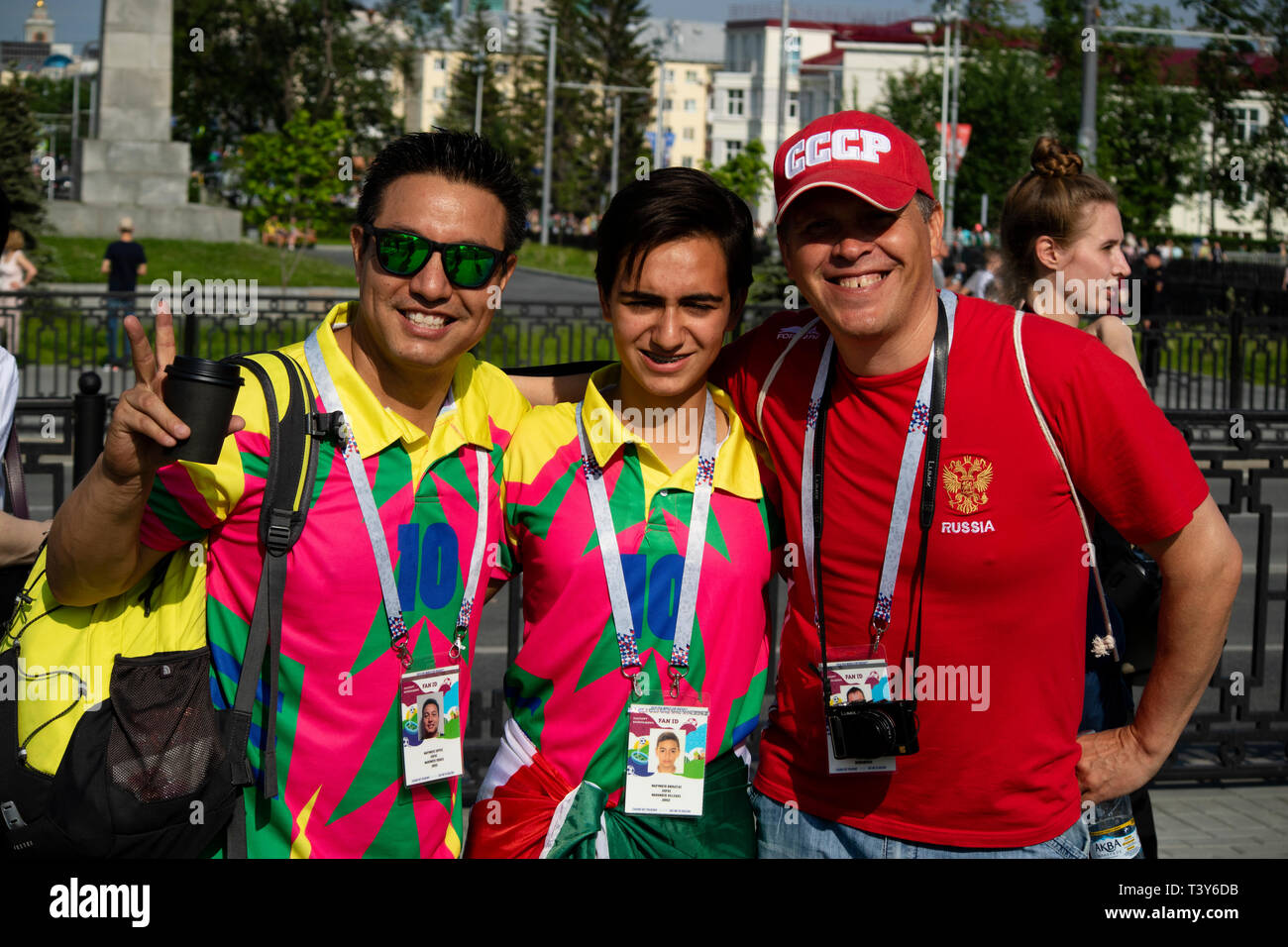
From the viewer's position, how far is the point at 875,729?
2795 mm

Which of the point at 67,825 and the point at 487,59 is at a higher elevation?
the point at 487,59

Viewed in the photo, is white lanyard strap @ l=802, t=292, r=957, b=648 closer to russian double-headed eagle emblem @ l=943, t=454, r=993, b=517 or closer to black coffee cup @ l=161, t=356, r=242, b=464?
russian double-headed eagle emblem @ l=943, t=454, r=993, b=517

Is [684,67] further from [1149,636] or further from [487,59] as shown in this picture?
[1149,636]

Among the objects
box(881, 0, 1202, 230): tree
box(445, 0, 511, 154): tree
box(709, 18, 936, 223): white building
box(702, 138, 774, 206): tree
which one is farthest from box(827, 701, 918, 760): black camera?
box(709, 18, 936, 223): white building

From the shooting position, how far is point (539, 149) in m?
86.9

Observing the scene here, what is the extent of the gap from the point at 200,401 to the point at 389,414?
0.52 m

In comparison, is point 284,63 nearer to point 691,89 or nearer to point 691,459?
point 691,89

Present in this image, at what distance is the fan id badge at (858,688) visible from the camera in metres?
2.85

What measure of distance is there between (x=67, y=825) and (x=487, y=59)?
80.9 m

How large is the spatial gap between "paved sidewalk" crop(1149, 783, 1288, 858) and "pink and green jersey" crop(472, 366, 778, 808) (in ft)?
10.2

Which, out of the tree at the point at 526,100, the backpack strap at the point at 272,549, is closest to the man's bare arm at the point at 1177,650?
the backpack strap at the point at 272,549

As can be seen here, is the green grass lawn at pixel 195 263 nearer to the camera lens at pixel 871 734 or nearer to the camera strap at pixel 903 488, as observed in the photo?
the camera strap at pixel 903 488

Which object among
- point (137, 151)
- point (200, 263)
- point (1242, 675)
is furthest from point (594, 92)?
point (1242, 675)

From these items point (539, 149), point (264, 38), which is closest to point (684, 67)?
point (539, 149)
